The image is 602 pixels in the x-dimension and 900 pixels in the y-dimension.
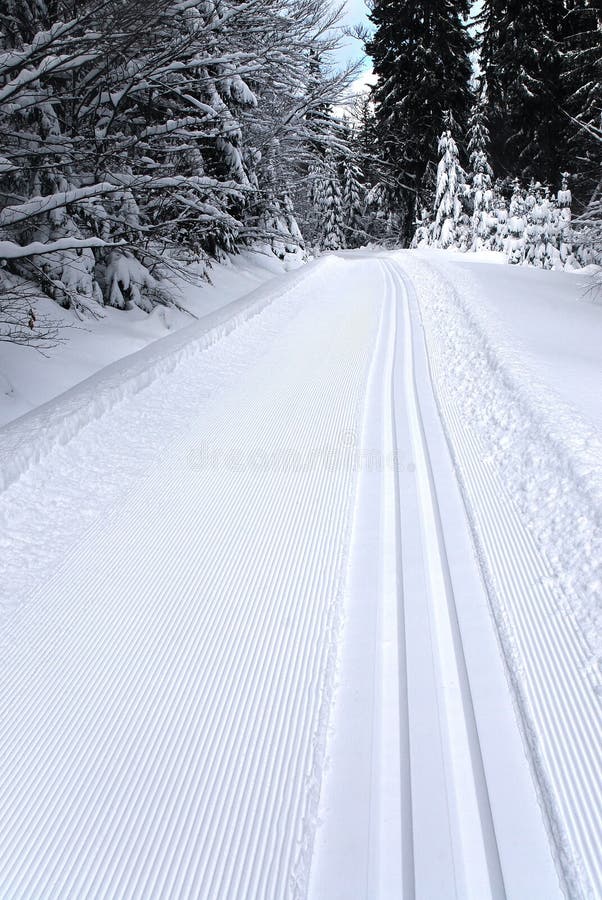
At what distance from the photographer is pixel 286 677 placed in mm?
1930

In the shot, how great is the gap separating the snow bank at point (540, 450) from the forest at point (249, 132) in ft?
Answer: 11.8

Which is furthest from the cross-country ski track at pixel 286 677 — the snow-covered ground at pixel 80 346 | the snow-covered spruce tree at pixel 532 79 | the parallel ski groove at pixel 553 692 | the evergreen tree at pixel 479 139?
the evergreen tree at pixel 479 139

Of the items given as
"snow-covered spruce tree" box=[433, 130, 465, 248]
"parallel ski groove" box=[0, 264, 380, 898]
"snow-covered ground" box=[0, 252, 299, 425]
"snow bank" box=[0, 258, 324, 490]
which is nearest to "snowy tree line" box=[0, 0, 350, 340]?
"snow-covered ground" box=[0, 252, 299, 425]

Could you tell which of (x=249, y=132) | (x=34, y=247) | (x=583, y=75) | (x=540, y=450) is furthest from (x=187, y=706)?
(x=583, y=75)

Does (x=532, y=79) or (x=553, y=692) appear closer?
(x=553, y=692)

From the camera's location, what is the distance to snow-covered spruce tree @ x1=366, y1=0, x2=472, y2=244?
24.7 meters

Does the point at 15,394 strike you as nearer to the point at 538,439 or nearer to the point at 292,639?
the point at 292,639

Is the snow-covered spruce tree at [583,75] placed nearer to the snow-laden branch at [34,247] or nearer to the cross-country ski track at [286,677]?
the snow-laden branch at [34,247]

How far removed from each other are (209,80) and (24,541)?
6.35 metres

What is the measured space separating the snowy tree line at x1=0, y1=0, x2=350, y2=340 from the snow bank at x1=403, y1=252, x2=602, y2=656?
Result: 144 inches

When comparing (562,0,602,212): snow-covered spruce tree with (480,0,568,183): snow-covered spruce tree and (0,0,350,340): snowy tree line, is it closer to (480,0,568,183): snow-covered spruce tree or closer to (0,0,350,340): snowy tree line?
(480,0,568,183): snow-covered spruce tree

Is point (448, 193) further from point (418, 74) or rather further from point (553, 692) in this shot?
point (553, 692)

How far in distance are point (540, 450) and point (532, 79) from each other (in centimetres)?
2263

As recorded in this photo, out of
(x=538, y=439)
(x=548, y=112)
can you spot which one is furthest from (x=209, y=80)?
(x=548, y=112)
